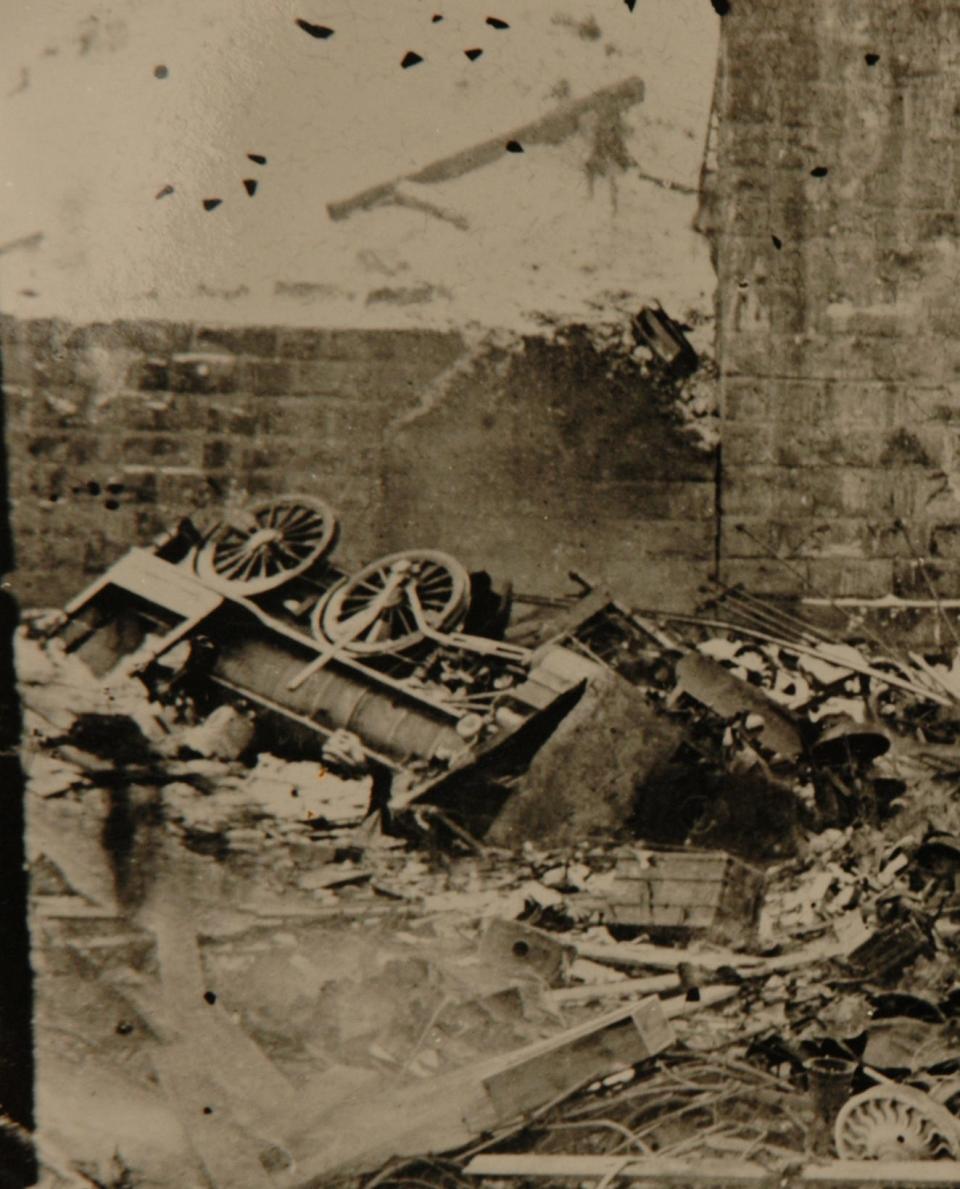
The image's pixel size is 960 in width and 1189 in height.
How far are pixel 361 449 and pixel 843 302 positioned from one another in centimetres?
131

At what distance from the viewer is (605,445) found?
2.86 meters

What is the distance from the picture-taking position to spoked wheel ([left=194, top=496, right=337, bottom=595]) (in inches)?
109

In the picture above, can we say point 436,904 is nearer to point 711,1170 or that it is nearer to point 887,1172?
point 711,1170

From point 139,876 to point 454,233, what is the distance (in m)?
1.79

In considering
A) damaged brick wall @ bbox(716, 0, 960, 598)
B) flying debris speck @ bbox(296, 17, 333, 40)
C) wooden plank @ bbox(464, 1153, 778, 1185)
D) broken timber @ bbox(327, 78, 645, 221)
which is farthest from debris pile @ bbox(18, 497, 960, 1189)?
flying debris speck @ bbox(296, 17, 333, 40)

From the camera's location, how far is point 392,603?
2.78 meters

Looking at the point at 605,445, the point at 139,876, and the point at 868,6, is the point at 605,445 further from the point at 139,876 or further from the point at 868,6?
the point at 139,876

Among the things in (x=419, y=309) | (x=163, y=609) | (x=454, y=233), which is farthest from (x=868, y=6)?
(x=163, y=609)

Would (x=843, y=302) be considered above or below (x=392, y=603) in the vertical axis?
above

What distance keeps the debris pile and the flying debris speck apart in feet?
3.77

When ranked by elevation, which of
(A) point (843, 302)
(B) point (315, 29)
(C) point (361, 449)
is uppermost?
(B) point (315, 29)

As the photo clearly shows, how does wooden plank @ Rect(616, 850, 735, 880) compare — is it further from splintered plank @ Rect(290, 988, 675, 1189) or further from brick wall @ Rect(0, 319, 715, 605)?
brick wall @ Rect(0, 319, 715, 605)

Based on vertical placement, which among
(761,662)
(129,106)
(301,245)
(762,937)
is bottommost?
(762,937)

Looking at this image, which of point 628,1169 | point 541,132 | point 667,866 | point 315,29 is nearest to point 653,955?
point 667,866
